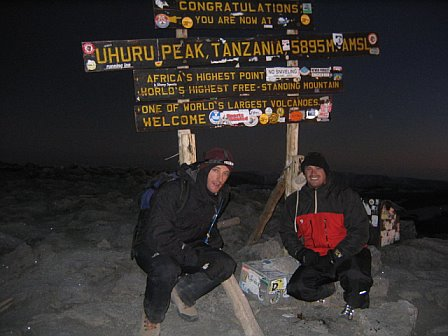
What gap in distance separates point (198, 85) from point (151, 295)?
9.81ft

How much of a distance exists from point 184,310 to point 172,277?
860 millimetres

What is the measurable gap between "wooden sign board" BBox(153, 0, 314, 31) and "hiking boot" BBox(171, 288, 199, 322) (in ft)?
11.5

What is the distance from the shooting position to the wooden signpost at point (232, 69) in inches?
194

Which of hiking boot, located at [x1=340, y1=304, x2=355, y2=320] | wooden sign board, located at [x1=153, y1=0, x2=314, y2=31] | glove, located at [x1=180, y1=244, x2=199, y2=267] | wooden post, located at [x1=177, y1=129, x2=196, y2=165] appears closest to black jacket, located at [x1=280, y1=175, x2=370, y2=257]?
hiking boot, located at [x1=340, y1=304, x2=355, y2=320]

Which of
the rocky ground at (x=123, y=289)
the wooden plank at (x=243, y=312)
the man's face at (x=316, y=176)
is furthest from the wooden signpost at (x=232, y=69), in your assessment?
the wooden plank at (x=243, y=312)

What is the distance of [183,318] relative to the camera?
4031mm

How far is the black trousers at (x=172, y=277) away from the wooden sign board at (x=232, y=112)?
1907 millimetres

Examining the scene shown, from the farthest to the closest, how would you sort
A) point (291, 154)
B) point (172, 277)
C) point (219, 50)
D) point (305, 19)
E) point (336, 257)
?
point (291, 154) < point (305, 19) < point (219, 50) < point (336, 257) < point (172, 277)

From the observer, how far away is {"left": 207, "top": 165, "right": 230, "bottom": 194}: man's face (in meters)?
3.74

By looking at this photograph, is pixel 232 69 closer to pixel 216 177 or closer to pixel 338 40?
pixel 338 40

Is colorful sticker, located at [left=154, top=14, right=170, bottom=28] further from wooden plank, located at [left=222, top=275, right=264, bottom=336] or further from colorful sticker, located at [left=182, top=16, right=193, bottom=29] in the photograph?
wooden plank, located at [left=222, top=275, right=264, bottom=336]

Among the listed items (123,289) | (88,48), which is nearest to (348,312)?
(123,289)

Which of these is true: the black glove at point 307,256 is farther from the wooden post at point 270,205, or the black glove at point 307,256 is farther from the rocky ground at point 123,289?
the wooden post at point 270,205

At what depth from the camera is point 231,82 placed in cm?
534
